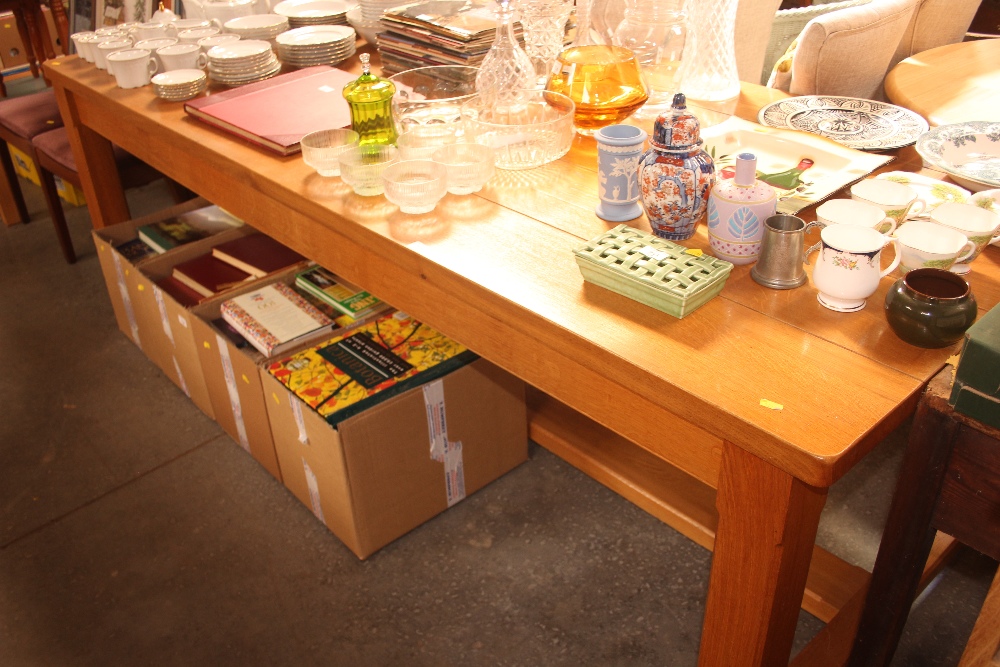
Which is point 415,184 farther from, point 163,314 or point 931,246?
point 163,314

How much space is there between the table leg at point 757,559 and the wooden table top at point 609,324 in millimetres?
41

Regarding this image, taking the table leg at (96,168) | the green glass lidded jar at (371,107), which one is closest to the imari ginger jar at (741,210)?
the green glass lidded jar at (371,107)

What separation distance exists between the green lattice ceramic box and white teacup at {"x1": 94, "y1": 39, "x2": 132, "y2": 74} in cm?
153

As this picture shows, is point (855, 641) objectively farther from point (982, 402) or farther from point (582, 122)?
point (582, 122)

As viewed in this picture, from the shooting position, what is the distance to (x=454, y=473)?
181 centimetres

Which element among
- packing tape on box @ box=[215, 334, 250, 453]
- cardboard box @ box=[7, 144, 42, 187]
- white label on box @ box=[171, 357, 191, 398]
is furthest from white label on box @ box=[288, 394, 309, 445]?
cardboard box @ box=[7, 144, 42, 187]

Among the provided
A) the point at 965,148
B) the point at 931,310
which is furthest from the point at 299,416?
the point at 965,148

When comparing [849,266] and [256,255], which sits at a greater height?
[849,266]

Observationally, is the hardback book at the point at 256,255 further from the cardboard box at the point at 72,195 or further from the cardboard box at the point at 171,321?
the cardboard box at the point at 72,195

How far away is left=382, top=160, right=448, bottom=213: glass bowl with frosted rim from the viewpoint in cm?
136

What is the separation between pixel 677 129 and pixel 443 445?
848 mm

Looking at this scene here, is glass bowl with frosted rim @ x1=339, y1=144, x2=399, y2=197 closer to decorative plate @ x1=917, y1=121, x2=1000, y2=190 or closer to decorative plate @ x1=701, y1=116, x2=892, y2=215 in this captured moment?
decorative plate @ x1=701, y1=116, x2=892, y2=215

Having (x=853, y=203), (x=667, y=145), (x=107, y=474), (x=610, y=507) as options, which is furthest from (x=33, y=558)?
(x=853, y=203)

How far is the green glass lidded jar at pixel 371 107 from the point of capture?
154 centimetres
